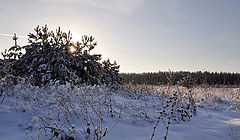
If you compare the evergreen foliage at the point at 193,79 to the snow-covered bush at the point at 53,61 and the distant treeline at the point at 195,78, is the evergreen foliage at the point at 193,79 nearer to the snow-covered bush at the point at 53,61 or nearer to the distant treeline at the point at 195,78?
the distant treeline at the point at 195,78

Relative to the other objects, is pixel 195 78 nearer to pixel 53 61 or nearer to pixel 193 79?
pixel 193 79

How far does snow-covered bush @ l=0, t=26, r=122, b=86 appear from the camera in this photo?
24.0 feet

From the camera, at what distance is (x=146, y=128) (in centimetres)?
312

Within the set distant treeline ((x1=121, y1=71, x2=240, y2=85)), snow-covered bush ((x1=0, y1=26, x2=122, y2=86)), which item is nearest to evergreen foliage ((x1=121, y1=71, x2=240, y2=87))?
distant treeline ((x1=121, y1=71, x2=240, y2=85))

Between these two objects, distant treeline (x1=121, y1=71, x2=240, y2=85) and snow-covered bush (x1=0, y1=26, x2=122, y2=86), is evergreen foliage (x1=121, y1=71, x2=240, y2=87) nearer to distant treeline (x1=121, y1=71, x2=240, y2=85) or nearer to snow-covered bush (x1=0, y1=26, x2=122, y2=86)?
distant treeline (x1=121, y1=71, x2=240, y2=85)

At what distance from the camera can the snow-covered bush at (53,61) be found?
731 centimetres

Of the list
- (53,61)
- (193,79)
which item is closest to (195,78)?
(193,79)

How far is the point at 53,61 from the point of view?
7.63 m

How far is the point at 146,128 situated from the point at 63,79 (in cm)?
502

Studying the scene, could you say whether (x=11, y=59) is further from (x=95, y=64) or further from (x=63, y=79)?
(x=95, y=64)

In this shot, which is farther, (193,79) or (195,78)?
(193,79)

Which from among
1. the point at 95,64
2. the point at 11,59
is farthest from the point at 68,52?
the point at 11,59

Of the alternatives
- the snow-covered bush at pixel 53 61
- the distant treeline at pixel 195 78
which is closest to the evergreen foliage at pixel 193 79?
the distant treeline at pixel 195 78

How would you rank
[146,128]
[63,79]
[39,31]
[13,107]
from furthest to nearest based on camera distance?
[39,31] → [63,79] → [13,107] → [146,128]
